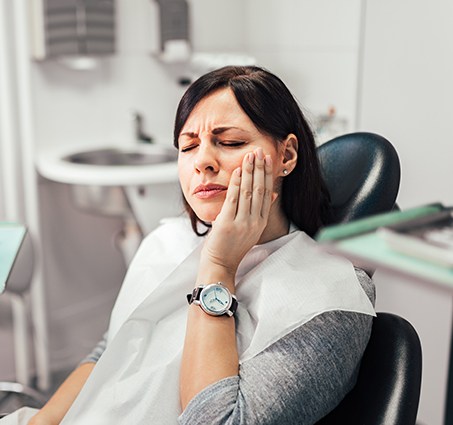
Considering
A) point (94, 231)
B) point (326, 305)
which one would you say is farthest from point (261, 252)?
point (94, 231)

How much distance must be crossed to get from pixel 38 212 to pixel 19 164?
18 centimetres

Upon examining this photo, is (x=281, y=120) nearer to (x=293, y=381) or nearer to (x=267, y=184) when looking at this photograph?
(x=267, y=184)

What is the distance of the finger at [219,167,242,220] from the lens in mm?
1105

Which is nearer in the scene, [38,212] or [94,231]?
[38,212]

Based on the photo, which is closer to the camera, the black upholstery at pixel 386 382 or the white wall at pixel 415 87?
the black upholstery at pixel 386 382

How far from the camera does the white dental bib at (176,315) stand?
1070 millimetres

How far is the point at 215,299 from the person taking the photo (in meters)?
1.09

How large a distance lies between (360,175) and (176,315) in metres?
0.46

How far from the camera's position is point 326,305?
41.2 inches

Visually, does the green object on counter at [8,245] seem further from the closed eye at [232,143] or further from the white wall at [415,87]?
the white wall at [415,87]

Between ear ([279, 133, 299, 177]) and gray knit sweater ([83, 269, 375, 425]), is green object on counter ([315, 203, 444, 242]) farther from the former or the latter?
ear ([279, 133, 299, 177])

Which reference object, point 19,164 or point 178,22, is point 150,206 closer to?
point 19,164

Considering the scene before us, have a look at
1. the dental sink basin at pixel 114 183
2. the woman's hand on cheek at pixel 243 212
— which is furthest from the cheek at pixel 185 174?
the dental sink basin at pixel 114 183

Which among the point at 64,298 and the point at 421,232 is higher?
the point at 421,232
